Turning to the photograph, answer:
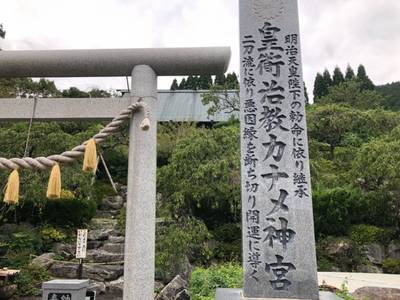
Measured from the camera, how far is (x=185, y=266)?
27.6 ft

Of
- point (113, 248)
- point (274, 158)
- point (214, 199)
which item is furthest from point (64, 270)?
point (274, 158)

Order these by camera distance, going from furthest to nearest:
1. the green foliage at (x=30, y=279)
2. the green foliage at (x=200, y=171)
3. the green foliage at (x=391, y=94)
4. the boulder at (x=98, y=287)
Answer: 1. the green foliage at (x=391, y=94)
2. the green foliage at (x=200, y=171)
3. the boulder at (x=98, y=287)
4. the green foliage at (x=30, y=279)

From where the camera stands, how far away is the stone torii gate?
4043 mm

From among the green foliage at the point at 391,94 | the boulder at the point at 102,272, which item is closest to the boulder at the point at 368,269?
the boulder at the point at 102,272

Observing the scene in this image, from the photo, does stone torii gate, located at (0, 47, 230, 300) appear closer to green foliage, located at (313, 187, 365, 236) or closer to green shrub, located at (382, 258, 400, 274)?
green foliage, located at (313, 187, 365, 236)

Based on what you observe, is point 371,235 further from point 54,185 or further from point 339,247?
point 54,185

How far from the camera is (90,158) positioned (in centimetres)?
345

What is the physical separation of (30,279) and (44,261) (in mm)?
1211

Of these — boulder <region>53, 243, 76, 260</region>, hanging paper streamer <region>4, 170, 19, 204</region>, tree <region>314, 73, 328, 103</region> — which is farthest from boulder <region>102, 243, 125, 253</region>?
tree <region>314, 73, 328, 103</region>

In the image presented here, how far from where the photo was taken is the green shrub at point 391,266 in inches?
442

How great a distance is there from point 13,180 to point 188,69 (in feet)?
7.67

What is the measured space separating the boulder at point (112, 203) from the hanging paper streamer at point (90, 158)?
13551mm

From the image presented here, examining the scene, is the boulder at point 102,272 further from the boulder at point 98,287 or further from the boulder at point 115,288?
the boulder at point 98,287

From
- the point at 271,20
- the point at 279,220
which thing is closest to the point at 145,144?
the point at 279,220
